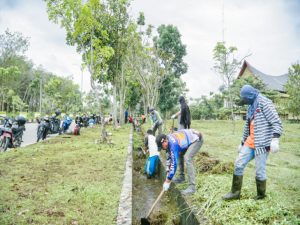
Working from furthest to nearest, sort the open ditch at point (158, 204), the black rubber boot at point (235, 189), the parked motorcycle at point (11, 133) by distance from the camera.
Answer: the parked motorcycle at point (11, 133) < the open ditch at point (158, 204) < the black rubber boot at point (235, 189)

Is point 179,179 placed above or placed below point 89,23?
below

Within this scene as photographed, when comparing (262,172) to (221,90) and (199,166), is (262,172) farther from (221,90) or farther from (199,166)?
(221,90)

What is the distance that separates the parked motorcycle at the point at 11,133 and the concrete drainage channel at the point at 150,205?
449cm

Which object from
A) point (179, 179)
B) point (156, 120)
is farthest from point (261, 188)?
point (156, 120)

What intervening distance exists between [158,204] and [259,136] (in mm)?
3168

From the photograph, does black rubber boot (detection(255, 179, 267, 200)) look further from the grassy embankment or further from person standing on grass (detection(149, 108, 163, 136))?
person standing on grass (detection(149, 108, 163, 136))

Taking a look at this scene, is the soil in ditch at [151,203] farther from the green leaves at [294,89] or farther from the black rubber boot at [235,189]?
the green leaves at [294,89]

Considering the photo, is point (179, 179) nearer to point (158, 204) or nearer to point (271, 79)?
point (158, 204)

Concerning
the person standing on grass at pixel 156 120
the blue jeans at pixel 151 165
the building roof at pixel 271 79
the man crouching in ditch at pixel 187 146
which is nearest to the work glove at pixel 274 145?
the man crouching in ditch at pixel 187 146

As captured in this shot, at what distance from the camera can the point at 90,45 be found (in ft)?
46.6

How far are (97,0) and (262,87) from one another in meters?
25.6

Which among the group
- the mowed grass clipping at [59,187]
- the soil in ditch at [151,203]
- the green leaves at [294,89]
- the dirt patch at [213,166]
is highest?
the green leaves at [294,89]

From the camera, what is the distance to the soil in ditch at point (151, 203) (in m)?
5.56

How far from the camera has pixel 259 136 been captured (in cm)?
434
